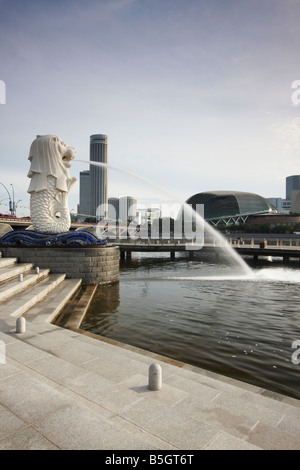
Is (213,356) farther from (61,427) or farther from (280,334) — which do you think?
(61,427)

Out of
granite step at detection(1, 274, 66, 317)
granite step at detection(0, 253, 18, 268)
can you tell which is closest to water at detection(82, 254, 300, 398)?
granite step at detection(1, 274, 66, 317)

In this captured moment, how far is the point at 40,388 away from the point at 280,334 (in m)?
9.73

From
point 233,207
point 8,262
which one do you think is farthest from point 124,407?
point 233,207

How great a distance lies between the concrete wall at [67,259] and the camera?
2328cm

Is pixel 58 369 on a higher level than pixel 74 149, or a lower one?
lower

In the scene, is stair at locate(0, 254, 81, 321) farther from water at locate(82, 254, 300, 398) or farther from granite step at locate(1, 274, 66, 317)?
water at locate(82, 254, 300, 398)

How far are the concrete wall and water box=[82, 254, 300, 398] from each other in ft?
6.82

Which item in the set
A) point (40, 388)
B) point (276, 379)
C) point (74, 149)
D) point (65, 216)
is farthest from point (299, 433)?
point (74, 149)

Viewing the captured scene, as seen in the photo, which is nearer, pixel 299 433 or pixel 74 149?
pixel 299 433

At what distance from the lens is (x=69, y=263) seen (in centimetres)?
2344

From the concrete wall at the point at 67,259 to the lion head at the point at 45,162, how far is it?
16.8 feet

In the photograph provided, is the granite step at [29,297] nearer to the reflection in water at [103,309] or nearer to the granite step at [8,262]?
the reflection in water at [103,309]

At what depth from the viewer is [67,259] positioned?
23.4m

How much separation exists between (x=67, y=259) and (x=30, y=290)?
7.14 m
